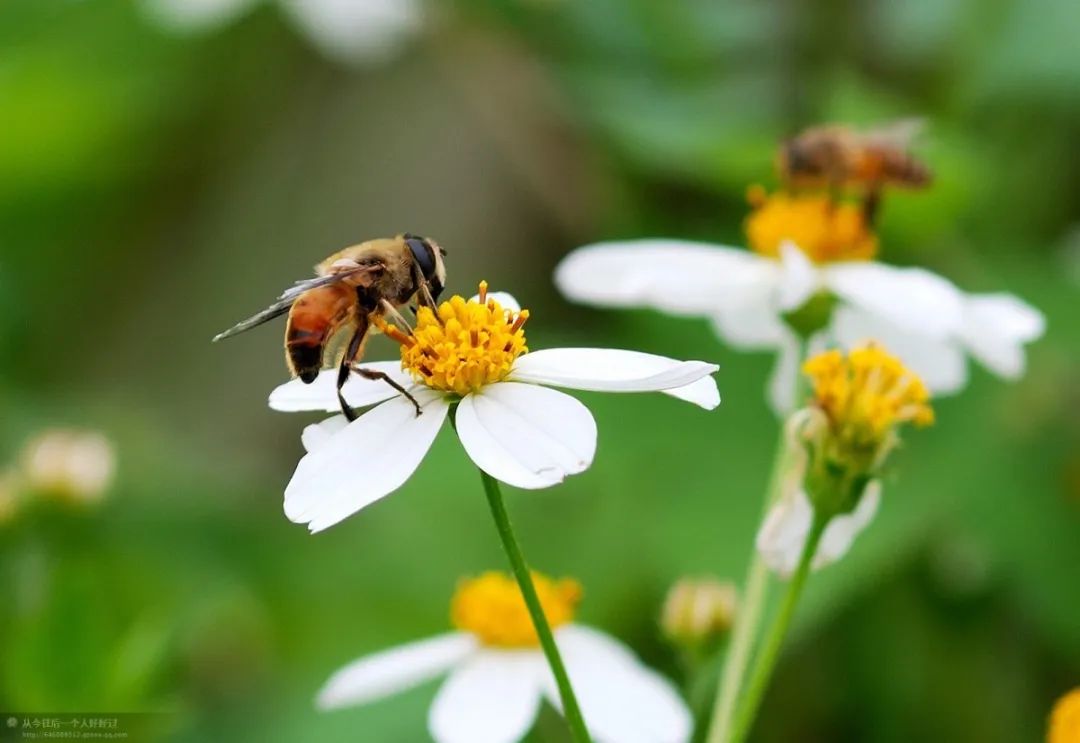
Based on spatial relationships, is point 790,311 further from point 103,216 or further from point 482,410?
point 103,216

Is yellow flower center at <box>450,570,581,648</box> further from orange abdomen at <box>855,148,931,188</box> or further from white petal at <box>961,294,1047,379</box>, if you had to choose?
orange abdomen at <box>855,148,931,188</box>

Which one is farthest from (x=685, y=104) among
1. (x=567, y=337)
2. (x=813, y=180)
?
(x=813, y=180)

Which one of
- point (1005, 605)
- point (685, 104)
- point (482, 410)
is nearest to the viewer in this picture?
point (482, 410)

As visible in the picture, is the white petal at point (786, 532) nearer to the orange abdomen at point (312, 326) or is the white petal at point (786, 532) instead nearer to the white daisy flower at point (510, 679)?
the white daisy flower at point (510, 679)

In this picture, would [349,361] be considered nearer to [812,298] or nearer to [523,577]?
[523,577]

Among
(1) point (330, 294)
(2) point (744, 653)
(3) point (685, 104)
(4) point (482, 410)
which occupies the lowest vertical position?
(2) point (744, 653)

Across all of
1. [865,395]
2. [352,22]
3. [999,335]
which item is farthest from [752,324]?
[352,22]
